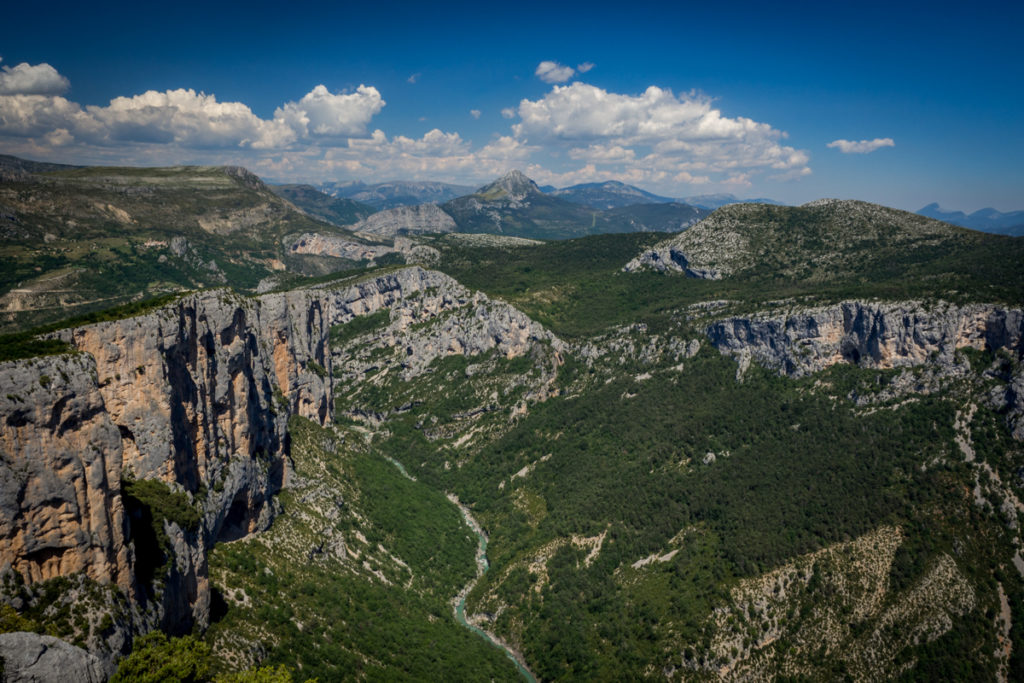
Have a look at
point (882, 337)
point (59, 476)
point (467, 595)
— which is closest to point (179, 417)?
point (59, 476)

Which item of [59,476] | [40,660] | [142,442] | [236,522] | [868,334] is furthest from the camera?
[868,334]

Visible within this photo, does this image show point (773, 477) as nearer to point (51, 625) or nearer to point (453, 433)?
point (453, 433)

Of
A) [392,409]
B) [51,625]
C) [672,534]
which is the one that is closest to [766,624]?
[672,534]

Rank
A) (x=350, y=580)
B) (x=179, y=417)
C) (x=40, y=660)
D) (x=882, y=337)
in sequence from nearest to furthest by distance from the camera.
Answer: (x=40, y=660) → (x=179, y=417) → (x=350, y=580) → (x=882, y=337)

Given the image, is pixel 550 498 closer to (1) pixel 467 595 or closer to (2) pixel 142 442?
(1) pixel 467 595

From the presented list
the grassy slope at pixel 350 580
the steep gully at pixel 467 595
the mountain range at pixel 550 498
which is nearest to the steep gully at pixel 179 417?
the mountain range at pixel 550 498

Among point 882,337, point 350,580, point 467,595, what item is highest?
point 882,337
